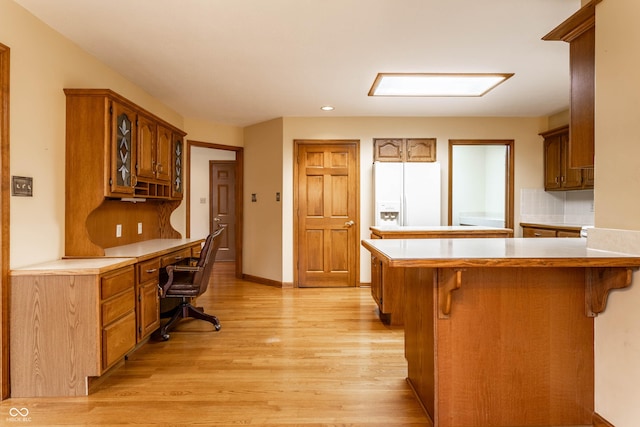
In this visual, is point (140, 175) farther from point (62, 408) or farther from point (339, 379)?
point (339, 379)

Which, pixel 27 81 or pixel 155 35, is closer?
pixel 27 81

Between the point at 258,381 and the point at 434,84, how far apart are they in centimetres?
353

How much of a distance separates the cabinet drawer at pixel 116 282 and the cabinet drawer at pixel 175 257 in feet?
1.71

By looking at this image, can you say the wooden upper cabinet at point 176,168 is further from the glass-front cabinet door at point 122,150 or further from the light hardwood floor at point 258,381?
the light hardwood floor at point 258,381

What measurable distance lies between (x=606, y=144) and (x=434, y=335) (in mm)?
1288

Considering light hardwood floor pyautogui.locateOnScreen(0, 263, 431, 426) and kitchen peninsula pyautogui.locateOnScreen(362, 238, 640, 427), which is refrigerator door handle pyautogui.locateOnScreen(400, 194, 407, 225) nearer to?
light hardwood floor pyautogui.locateOnScreen(0, 263, 431, 426)

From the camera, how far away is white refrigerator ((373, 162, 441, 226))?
15.9 ft

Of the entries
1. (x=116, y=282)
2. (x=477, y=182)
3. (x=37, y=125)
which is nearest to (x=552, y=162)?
(x=477, y=182)

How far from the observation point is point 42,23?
2.45m

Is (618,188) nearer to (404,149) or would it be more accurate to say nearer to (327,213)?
(404,149)

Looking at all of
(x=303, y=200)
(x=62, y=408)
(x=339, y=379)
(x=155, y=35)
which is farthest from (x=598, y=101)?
(x=303, y=200)

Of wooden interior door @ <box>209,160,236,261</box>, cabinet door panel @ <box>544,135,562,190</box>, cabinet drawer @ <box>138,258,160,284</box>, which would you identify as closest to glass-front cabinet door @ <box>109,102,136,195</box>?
cabinet drawer @ <box>138,258,160,284</box>

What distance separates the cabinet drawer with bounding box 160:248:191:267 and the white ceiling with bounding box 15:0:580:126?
172 cm

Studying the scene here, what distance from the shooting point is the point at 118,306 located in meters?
2.39
